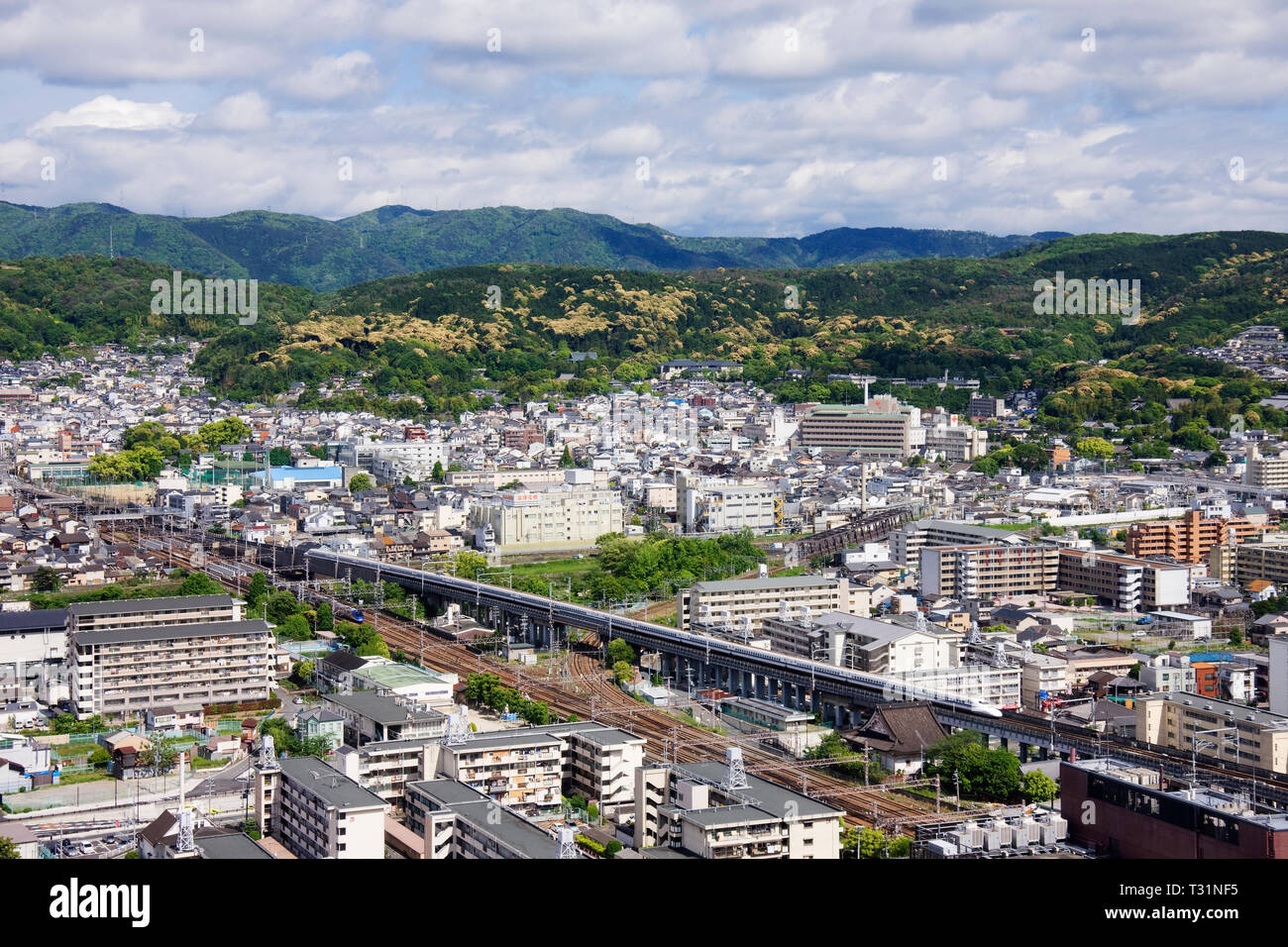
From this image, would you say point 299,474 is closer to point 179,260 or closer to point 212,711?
point 212,711

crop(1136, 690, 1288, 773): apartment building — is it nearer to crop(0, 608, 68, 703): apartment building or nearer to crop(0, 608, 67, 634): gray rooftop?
crop(0, 608, 68, 703): apartment building

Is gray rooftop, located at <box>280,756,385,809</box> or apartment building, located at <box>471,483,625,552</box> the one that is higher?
apartment building, located at <box>471,483,625,552</box>

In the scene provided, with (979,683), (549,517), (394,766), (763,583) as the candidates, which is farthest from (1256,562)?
(394,766)

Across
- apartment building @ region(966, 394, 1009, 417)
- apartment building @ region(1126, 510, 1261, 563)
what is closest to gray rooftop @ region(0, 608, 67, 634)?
apartment building @ region(1126, 510, 1261, 563)

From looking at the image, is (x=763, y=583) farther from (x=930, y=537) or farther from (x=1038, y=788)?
(x=1038, y=788)

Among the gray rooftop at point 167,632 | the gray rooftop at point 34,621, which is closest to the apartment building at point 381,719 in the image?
the gray rooftop at point 167,632

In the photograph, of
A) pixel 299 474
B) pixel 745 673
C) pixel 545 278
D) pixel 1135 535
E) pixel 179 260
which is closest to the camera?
pixel 745 673
